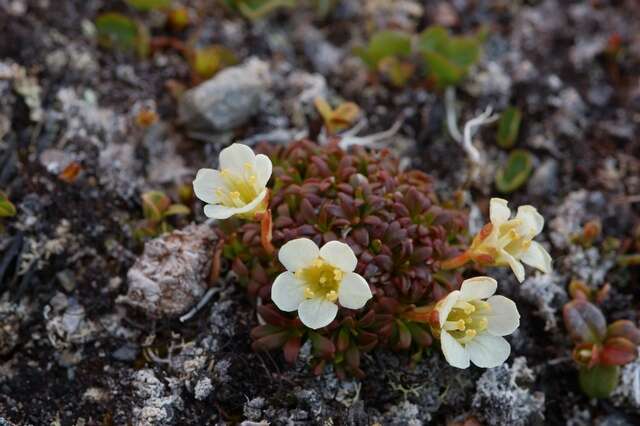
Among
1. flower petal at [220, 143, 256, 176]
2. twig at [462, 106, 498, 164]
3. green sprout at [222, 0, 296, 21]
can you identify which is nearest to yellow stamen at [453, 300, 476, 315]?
flower petal at [220, 143, 256, 176]

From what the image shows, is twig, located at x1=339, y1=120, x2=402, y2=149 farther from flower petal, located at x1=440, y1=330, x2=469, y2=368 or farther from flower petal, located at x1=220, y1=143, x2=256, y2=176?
flower petal, located at x1=440, y1=330, x2=469, y2=368

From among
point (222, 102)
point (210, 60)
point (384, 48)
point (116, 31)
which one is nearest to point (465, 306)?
point (222, 102)

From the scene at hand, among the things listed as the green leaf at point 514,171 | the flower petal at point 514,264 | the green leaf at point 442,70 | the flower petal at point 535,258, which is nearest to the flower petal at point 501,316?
the flower petal at point 514,264

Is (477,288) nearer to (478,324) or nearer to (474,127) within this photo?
(478,324)

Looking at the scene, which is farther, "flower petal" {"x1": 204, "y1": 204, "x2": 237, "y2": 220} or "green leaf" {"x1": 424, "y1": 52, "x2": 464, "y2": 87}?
"green leaf" {"x1": 424, "y1": 52, "x2": 464, "y2": 87}

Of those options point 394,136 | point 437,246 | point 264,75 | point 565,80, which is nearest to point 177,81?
point 264,75

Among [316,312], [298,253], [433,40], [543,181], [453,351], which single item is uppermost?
[298,253]

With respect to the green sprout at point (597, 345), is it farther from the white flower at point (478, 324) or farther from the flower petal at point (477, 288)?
the flower petal at point (477, 288)
